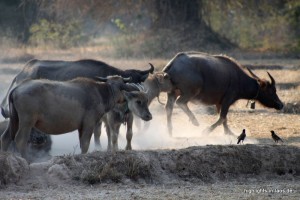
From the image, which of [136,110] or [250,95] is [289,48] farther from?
[136,110]

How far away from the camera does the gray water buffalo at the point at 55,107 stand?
10852mm

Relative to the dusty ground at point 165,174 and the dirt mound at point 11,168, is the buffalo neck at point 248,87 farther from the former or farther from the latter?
the dirt mound at point 11,168

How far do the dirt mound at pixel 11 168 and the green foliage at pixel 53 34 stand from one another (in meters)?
30.0

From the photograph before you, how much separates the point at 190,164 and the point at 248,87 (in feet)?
19.1

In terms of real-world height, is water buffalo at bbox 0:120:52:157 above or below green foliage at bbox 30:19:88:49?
above

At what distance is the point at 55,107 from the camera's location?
11.1m

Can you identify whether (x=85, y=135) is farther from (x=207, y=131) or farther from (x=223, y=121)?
(x=223, y=121)

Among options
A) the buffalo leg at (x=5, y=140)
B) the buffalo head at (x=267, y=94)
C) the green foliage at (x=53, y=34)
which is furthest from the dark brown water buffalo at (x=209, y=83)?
the green foliage at (x=53, y=34)

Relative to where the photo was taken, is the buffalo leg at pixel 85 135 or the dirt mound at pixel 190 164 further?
the buffalo leg at pixel 85 135

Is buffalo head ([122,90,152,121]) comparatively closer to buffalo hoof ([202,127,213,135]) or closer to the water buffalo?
the water buffalo

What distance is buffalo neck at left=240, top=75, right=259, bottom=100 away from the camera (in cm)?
1630

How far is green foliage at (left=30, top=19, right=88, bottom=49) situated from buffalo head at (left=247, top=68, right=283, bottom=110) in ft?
79.2

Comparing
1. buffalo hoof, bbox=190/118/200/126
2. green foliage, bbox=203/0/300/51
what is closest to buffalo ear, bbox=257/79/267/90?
buffalo hoof, bbox=190/118/200/126

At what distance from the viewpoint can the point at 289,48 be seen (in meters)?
36.4
